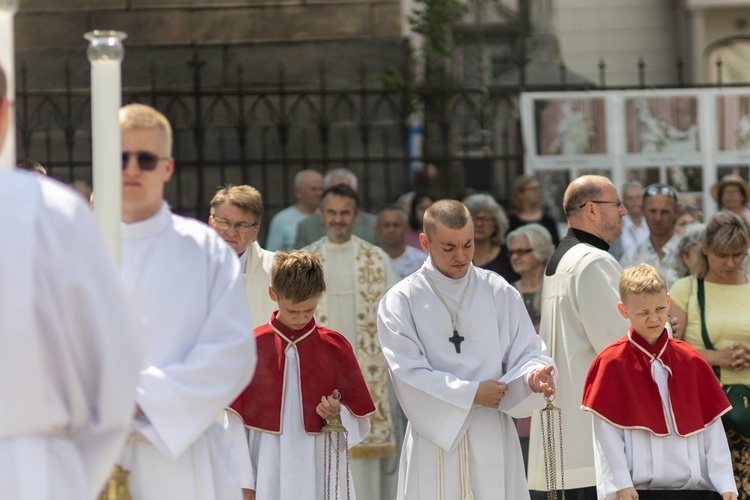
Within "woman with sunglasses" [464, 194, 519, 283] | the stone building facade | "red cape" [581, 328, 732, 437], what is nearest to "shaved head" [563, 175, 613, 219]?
"red cape" [581, 328, 732, 437]

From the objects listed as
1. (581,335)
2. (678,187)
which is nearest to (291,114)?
(678,187)

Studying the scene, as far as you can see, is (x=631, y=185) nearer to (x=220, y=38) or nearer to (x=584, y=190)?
(x=584, y=190)

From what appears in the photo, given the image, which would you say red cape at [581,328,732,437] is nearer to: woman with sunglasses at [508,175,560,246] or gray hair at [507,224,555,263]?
gray hair at [507,224,555,263]

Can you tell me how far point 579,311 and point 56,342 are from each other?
4.13 m

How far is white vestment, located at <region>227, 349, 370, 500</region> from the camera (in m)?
6.15

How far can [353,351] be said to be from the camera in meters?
6.72

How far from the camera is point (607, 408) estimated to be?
6180 mm

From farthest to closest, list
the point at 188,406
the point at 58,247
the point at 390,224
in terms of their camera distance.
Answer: the point at 390,224 → the point at 188,406 → the point at 58,247

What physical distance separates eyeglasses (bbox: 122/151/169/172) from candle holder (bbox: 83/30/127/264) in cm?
39

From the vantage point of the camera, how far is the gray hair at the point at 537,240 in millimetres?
8602

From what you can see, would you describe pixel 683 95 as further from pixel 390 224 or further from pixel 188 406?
pixel 188 406

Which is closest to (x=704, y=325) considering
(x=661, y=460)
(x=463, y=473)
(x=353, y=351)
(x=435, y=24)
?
(x=661, y=460)

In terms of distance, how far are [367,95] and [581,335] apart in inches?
182

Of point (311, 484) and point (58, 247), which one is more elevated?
point (58, 247)
